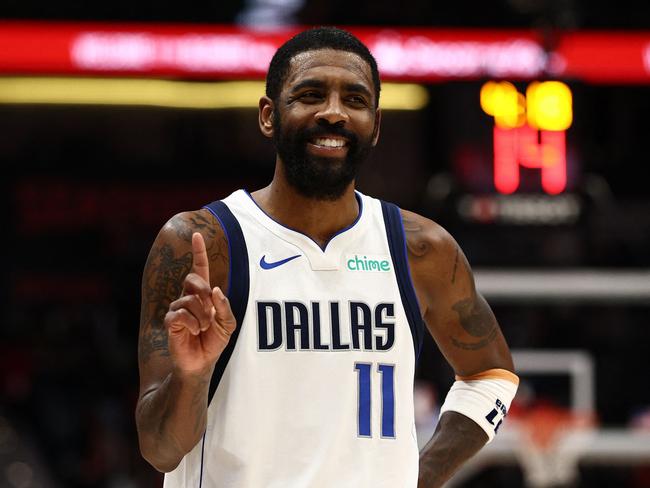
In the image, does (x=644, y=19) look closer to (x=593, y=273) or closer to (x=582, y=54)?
(x=582, y=54)

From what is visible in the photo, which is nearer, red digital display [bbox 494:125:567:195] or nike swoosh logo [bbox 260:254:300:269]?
nike swoosh logo [bbox 260:254:300:269]

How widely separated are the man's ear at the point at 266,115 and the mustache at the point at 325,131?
153 mm

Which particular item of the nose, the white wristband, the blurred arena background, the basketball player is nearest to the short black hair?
the basketball player

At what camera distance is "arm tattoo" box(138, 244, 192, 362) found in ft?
9.09

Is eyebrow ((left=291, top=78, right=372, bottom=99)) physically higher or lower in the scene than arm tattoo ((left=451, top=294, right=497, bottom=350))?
higher

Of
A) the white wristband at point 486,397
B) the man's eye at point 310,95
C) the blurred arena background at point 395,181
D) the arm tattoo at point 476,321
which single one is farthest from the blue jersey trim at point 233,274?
the blurred arena background at point 395,181

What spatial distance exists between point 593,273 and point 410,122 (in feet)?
11.2

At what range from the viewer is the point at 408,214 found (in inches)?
125

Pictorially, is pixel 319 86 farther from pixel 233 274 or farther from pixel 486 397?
pixel 486 397

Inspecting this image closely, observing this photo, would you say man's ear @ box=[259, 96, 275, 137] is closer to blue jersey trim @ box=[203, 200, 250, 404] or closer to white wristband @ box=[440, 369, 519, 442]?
blue jersey trim @ box=[203, 200, 250, 404]

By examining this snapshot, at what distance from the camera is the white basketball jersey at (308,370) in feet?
9.02

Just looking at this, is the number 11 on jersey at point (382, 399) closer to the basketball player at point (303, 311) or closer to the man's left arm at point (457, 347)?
the basketball player at point (303, 311)

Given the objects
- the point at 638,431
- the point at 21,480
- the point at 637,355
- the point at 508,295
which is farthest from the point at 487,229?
the point at 21,480

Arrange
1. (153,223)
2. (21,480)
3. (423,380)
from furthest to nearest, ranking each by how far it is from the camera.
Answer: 1. (153,223)
2. (21,480)
3. (423,380)
